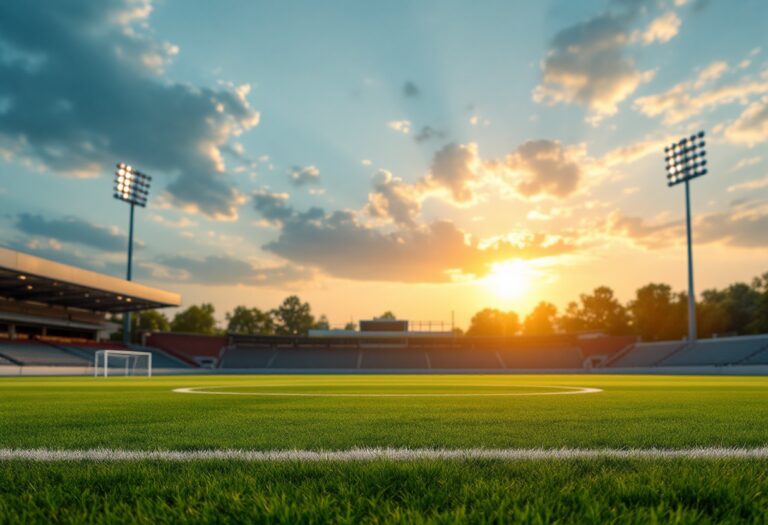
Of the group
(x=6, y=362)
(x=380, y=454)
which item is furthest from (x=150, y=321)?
(x=380, y=454)

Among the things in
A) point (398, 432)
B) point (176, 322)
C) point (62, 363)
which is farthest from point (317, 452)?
point (176, 322)

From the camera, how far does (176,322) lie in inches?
3629

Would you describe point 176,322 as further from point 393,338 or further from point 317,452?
point 317,452

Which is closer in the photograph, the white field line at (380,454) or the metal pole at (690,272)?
the white field line at (380,454)

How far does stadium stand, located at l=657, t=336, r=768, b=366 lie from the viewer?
39.8m

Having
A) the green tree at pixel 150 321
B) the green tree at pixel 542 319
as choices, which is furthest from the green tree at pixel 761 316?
the green tree at pixel 150 321

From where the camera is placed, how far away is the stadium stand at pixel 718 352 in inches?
1565

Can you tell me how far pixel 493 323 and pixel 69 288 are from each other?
8769 centimetres

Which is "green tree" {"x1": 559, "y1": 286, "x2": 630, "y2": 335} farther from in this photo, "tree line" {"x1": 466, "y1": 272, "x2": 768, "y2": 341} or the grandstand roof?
the grandstand roof

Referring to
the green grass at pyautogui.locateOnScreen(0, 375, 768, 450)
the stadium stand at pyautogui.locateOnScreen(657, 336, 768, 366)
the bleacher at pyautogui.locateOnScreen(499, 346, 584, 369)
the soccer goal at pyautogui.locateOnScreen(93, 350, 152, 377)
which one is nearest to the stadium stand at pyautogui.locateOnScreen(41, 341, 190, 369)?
the soccer goal at pyautogui.locateOnScreen(93, 350, 152, 377)

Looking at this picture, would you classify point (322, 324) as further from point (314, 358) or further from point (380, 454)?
point (380, 454)

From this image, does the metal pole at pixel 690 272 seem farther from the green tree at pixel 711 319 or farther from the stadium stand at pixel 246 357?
the stadium stand at pixel 246 357

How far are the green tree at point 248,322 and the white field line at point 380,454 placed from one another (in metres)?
106

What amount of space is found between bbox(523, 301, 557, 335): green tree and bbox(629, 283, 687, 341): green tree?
2886cm
